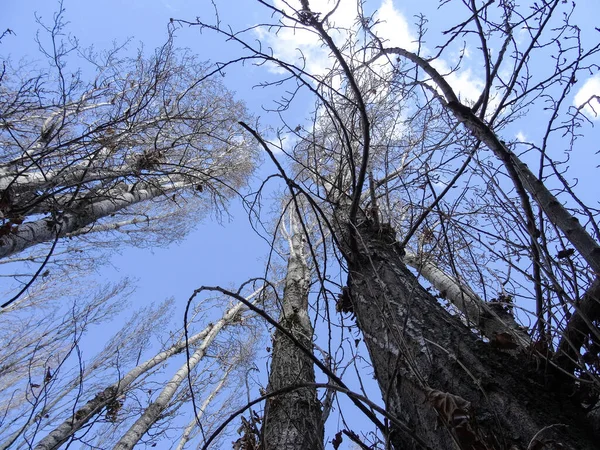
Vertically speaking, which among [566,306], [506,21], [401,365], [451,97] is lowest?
[566,306]

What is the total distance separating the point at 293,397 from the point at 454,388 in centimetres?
209

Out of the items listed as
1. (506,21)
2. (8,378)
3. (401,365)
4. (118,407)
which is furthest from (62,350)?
(506,21)

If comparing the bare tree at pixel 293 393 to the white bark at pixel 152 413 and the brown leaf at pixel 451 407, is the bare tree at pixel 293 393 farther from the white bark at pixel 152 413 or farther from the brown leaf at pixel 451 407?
the white bark at pixel 152 413

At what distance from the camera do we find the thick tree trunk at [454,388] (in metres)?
1.12

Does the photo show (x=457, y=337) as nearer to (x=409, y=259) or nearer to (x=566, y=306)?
(x=566, y=306)

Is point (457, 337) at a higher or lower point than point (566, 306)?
higher

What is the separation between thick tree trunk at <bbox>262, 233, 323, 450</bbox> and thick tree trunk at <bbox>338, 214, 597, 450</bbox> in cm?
47

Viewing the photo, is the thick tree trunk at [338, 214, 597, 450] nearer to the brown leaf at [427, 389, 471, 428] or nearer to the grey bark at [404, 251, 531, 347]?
the brown leaf at [427, 389, 471, 428]

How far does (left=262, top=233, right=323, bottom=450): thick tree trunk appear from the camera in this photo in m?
2.80

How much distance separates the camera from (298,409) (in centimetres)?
309

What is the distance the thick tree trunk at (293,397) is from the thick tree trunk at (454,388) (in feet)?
1.56

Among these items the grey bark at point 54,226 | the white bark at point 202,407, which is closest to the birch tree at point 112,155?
the grey bark at point 54,226

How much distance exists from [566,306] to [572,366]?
0.20 meters

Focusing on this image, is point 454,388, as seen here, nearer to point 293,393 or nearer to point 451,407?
point 451,407
